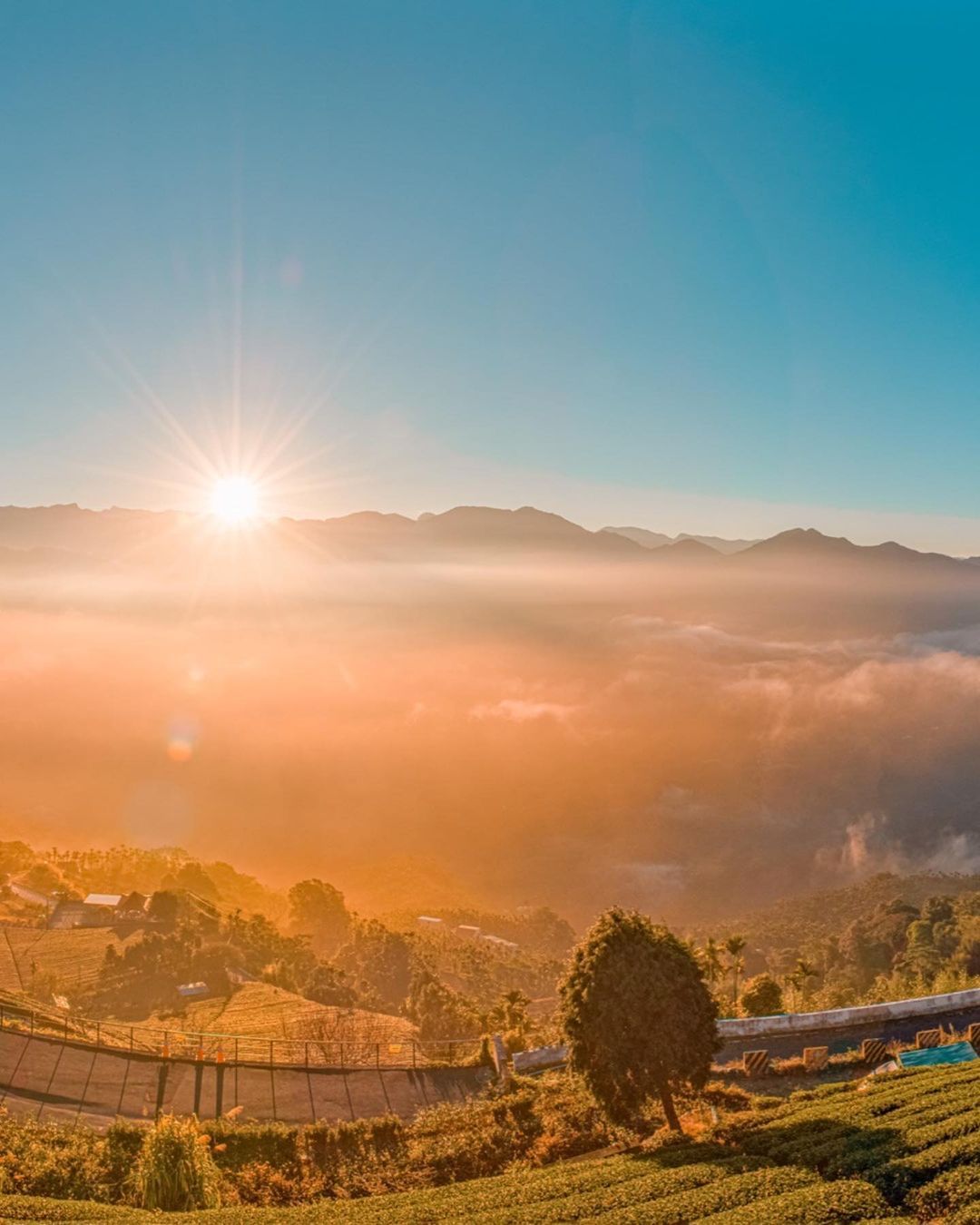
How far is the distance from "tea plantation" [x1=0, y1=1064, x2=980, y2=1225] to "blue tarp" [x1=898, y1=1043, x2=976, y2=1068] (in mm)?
6158

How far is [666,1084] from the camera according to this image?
92.8 feet

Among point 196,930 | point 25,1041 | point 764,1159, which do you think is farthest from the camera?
point 196,930

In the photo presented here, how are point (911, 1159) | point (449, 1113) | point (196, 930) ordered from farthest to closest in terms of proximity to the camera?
point (196, 930) → point (449, 1113) → point (911, 1159)

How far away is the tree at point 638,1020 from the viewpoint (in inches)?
1096

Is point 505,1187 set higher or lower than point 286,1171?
higher

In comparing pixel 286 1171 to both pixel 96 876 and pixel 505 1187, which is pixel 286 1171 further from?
pixel 96 876

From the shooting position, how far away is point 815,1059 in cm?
A: 3603

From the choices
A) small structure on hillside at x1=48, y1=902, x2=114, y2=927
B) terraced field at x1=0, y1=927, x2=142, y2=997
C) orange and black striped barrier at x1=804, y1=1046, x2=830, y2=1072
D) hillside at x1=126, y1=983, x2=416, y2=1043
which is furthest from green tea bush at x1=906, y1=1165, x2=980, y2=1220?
small structure on hillside at x1=48, y1=902, x2=114, y2=927

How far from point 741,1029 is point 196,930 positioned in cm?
6032

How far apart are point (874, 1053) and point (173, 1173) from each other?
27332 mm

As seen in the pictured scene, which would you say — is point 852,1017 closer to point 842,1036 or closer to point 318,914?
point 842,1036

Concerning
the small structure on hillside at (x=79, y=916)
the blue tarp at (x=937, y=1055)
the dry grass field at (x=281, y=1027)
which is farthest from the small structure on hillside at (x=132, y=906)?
the blue tarp at (x=937, y=1055)

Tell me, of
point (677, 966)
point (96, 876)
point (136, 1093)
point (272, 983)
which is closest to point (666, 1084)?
point (677, 966)

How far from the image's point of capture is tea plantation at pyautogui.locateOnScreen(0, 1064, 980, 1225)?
20.3 metres
